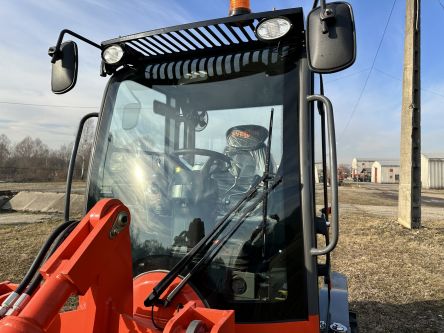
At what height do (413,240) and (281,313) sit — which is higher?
(281,313)

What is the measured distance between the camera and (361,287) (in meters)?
6.05

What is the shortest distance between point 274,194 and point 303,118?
42cm

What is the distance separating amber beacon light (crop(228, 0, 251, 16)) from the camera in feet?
7.83

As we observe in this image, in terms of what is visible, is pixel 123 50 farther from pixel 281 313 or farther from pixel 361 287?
pixel 361 287

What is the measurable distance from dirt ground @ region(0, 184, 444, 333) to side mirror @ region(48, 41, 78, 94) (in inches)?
158

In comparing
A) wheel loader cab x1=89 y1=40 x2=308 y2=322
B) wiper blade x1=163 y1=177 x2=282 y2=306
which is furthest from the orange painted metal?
wheel loader cab x1=89 y1=40 x2=308 y2=322

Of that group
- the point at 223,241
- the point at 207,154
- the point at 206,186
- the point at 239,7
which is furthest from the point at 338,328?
the point at 239,7

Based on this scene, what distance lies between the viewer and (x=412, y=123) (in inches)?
360

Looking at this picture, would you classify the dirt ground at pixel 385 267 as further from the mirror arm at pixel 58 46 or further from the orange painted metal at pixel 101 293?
the mirror arm at pixel 58 46

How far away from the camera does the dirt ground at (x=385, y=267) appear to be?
16.4 feet

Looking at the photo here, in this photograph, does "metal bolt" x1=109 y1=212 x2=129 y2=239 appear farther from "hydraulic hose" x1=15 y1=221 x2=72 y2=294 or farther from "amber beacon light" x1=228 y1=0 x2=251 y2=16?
"amber beacon light" x1=228 y1=0 x2=251 y2=16

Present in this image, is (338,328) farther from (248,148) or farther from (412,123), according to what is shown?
(412,123)

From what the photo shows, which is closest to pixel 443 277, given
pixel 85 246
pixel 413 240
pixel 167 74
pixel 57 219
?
pixel 413 240

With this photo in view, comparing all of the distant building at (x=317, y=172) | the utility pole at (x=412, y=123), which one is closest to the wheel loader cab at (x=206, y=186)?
the distant building at (x=317, y=172)
